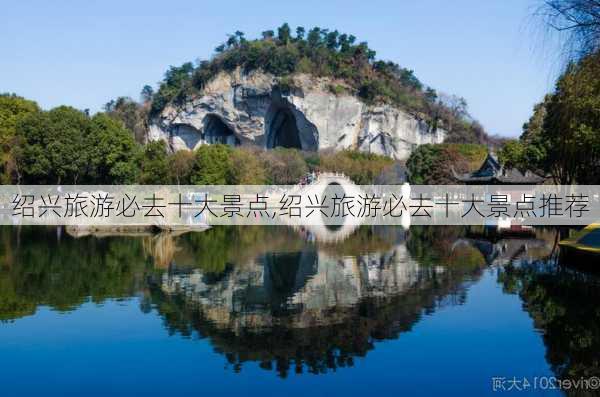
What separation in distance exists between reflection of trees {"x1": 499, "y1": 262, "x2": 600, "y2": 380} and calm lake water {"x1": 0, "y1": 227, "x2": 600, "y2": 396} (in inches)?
1.6

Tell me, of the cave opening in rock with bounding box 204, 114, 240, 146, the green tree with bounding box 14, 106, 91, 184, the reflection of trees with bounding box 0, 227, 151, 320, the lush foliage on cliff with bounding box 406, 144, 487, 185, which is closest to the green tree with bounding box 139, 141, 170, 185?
the green tree with bounding box 14, 106, 91, 184

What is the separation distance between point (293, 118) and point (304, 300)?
8999 centimetres

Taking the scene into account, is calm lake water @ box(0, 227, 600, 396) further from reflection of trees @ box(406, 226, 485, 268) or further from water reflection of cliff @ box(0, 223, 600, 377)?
reflection of trees @ box(406, 226, 485, 268)

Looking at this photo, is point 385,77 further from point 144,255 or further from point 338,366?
point 338,366

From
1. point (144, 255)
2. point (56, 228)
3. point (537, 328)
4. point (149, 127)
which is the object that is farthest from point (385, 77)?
point (537, 328)

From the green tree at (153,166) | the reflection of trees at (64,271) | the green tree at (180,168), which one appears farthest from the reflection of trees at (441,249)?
the green tree at (180,168)

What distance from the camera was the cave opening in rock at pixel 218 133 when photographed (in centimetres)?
10156

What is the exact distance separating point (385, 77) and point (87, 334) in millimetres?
97369

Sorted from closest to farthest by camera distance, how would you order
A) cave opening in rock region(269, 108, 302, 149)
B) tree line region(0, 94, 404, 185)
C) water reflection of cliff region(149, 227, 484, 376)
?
1. water reflection of cliff region(149, 227, 484, 376)
2. tree line region(0, 94, 404, 185)
3. cave opening in rock region(269, 108, 302, 149)

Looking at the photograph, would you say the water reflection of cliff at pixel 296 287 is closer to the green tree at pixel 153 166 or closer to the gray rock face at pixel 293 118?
the green tree at pixel 153 166

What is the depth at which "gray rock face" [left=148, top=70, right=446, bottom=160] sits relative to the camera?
95812 mm

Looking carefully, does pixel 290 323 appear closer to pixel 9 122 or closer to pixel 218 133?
pixel 9 122

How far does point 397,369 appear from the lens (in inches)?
355

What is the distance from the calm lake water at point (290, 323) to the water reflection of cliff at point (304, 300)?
43 mm
